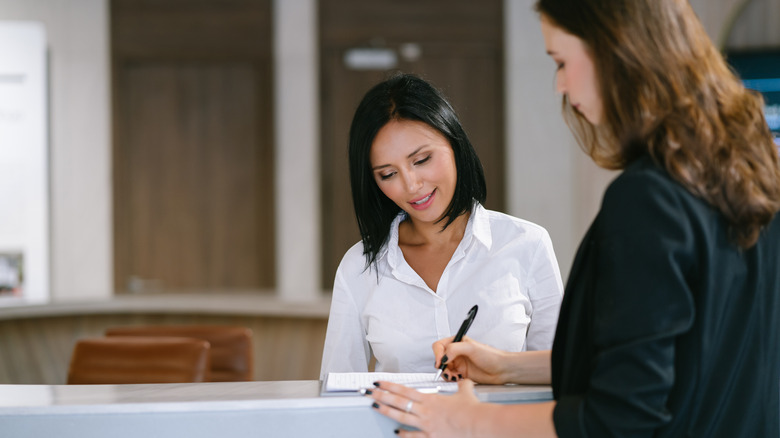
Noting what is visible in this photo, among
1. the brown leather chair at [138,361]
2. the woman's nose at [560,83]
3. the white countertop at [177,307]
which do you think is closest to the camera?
the woman's nose at [560,83]

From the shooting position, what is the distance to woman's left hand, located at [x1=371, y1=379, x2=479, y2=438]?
1.05 metres

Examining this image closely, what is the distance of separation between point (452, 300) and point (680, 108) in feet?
3.16

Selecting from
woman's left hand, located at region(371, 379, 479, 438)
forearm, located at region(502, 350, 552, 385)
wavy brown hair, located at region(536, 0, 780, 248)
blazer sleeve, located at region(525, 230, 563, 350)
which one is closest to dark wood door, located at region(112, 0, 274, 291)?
blazer sleeve, located at region(525, 230, 563, 350)

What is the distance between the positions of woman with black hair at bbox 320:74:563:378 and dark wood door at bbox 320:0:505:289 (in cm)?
334

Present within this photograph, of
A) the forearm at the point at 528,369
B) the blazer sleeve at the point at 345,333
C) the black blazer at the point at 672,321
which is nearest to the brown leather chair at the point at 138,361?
the blazer sleeve at the point at 345,333

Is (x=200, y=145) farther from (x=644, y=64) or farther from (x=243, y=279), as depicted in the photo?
(x=644, y=64)

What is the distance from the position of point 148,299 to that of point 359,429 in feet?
11.8

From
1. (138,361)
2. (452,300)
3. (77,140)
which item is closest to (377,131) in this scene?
(452,300)

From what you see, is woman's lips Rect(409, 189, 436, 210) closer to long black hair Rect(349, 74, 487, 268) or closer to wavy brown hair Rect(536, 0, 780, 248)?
long black hair Rect(349, 74, 487, 268)

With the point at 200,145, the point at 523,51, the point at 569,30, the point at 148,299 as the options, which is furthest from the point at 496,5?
the point at 569,30

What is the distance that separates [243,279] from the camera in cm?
529

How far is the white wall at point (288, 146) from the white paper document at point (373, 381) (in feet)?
12.1

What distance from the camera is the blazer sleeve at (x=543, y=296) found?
1.81m

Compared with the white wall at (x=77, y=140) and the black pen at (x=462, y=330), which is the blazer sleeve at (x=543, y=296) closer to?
the black pen at (x=462, y=330)
